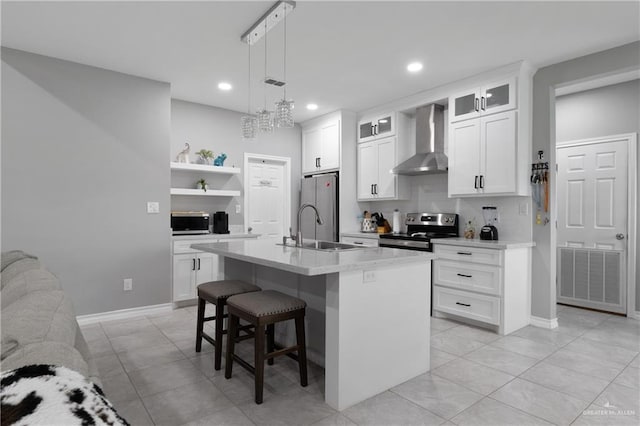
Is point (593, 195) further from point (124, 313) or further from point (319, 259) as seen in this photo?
point (124, 313)

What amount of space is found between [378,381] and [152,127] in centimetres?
353

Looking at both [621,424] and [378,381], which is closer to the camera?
[621,424]

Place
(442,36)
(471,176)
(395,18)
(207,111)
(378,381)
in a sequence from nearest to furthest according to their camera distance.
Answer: (378,381) → (395,18) → (442,36) → (471,176) → (207,111)

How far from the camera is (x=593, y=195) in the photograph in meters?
4.28

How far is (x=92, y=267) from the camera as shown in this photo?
12.3 ft

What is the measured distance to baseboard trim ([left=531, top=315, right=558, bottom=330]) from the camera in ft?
12.0

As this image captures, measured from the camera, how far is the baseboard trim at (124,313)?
370 centimetres

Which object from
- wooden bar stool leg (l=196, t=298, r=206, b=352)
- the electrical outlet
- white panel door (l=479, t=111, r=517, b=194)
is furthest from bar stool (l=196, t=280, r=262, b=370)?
white panel door (l=479, t=111, r=517, b=194)

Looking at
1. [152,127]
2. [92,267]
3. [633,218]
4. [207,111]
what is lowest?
[92,267]

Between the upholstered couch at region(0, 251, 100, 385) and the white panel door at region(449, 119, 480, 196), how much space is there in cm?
380

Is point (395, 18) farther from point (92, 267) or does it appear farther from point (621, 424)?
point (92, 267)

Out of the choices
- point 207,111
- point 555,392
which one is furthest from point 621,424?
point 207,111

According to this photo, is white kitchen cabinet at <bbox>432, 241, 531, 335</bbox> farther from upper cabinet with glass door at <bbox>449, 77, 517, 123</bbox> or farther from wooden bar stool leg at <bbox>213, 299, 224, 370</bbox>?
wooden bar stool leg at <bbox>213, 299, 224, 370</bbox>

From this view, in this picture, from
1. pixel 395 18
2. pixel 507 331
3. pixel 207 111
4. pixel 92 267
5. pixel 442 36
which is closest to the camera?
pixel 395 18
